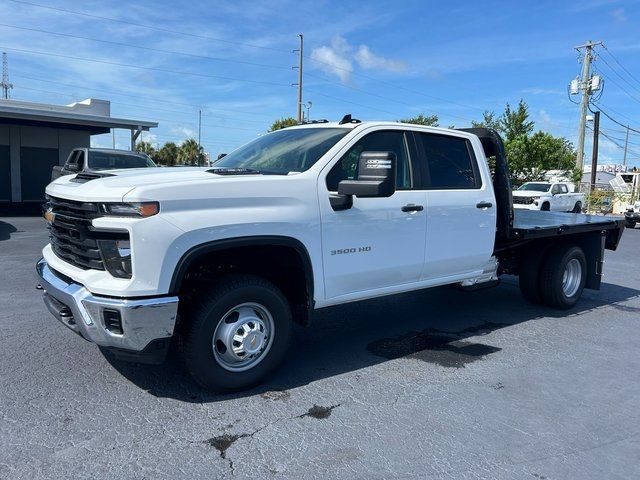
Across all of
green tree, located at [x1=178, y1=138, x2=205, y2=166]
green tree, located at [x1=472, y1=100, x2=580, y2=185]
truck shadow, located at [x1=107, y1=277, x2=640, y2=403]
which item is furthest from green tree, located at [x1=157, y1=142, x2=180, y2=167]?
truck shadow, located at [x1=107, y1=277, x2=640, y2=403]

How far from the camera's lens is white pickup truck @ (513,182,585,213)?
24.5 meters

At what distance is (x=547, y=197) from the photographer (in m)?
Result: 24.8

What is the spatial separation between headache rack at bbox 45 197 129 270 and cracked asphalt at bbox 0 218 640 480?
1.00m

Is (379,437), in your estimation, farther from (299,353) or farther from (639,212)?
(639,212)

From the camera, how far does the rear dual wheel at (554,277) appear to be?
22.3 feet

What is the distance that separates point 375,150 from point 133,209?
7.41ft

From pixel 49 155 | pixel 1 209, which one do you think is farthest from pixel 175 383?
pixel 49 155

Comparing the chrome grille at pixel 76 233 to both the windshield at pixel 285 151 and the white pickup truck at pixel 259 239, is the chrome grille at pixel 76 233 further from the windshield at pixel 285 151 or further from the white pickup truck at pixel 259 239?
the windshield at pixel 285 151

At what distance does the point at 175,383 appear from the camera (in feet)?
13.9

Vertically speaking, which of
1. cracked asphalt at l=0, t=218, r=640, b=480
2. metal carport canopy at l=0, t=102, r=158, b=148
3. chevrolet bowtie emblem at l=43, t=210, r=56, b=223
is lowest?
cracked asphalt at l=0, t=218, r=640, b=480

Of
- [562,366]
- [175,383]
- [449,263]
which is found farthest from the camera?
[449,263]

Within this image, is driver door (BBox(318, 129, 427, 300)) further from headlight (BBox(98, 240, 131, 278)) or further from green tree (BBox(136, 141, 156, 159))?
green tree (BBox(136, 141, 156, 159))

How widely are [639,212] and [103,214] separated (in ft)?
76.4

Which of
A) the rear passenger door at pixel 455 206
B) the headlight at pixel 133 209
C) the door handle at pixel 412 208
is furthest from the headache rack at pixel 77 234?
the rear passenger door at pixel 455 206
